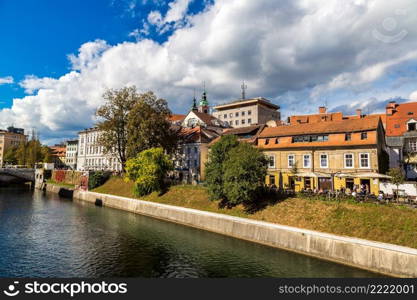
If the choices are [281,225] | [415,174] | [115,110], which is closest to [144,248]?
[281,225]

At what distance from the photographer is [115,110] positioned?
59.7 meters

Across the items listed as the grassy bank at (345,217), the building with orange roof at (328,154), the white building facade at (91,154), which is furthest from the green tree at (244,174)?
the white building facade at (91,154)

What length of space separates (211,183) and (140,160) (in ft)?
60.5

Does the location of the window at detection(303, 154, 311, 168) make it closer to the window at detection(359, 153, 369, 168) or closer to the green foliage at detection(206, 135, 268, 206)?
the window at detection(359, 153, 369, 168)

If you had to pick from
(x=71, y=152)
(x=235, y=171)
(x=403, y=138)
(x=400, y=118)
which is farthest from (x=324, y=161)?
(x=71, y=152)

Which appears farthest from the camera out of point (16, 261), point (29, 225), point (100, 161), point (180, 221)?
point (100, 161)

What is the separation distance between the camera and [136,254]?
78.5 feet

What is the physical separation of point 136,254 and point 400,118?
56131 mm

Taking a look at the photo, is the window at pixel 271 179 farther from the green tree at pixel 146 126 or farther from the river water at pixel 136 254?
the green tree at pixel 146 126

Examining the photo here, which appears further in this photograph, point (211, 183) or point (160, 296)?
point (211, 183)

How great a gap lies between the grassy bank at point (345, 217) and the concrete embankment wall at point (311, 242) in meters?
1.55

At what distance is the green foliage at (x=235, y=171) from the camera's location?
31.7 m

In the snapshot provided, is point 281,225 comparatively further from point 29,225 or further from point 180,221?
point 29,225

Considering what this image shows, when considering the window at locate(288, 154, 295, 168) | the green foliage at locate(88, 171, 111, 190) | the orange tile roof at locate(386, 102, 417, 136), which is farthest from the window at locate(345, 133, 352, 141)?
the green foliage at locate(88, 171, 111, 190)
